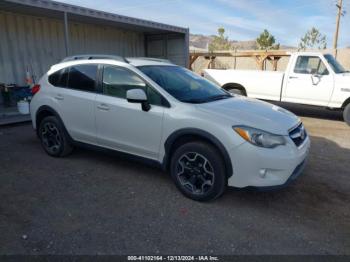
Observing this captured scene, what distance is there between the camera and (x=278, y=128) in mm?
3240

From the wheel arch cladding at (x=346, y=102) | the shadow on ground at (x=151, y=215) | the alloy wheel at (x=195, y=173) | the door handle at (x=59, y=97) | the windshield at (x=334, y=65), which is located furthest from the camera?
the windshield at (x=334, y=65)

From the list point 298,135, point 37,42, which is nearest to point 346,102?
point 298,135

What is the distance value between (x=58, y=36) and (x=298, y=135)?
10404 millimetres

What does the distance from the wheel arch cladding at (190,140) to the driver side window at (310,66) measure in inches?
239

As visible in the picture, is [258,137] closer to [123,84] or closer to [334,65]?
[123,84]

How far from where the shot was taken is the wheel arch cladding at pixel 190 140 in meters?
3.19

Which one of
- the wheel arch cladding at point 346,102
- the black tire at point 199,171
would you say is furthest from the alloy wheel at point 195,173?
the wheel arch cladding at point 346,102

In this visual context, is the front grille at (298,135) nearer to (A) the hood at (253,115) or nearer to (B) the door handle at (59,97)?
(A) the hood at (253,115)

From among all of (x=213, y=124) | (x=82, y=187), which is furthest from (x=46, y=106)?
(x=213, y=124)

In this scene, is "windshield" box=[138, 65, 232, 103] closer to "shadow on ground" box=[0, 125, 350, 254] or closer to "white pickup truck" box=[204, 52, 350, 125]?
"shadow on ground" box=[0, 125, 350, 254]

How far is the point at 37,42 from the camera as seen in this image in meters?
10.5

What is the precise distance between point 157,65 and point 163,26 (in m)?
8.40

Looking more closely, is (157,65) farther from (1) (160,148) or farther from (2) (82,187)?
(2) (82,187)

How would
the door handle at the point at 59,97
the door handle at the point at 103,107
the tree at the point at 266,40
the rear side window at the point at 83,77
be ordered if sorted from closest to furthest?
the door handle at the point at 103,107 → the rear side window at the point at 83,77 → the door handle at the point at 59,97 → the tree at the point at 266,40
